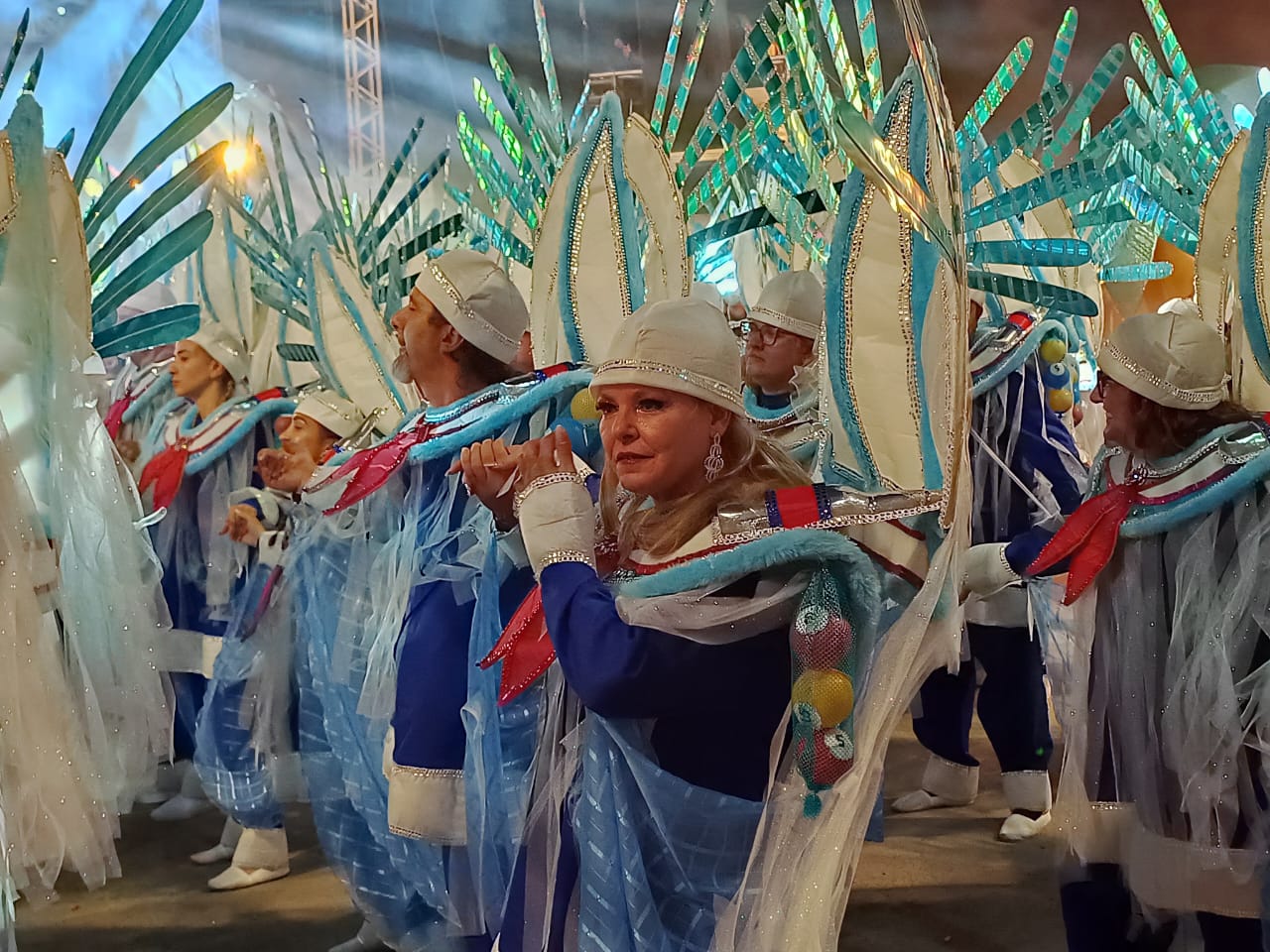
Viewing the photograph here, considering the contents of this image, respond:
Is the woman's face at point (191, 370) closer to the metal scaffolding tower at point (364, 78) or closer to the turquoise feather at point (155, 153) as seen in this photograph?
the turquoise feather at point (155, 153)

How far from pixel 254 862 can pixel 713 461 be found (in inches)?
93.1

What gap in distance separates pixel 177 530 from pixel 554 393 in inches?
81.4

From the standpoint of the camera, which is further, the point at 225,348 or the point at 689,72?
the point at 225,348

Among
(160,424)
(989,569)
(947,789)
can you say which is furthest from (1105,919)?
(160,424)

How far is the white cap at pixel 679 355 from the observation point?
147 centimetres

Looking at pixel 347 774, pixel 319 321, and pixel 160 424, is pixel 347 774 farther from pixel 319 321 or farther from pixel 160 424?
pixel 160 424

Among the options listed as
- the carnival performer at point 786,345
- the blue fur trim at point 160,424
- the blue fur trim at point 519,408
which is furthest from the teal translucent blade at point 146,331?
the blue fur trim at point 160,424

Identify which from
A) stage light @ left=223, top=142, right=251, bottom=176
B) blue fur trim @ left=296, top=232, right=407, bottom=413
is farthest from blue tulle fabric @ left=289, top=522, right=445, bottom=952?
stage light @ left=223, top=142, right=251, bottom=176

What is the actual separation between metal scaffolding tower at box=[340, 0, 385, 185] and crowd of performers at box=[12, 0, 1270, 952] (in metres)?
2.52

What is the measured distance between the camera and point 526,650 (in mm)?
1653

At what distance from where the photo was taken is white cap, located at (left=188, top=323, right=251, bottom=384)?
13.0 feet

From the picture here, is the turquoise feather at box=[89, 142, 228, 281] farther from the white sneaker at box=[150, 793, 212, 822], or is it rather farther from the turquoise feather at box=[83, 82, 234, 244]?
the white sneaker at box=[150, 793, 212, 822]

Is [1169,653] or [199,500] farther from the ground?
[199,500]

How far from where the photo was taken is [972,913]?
302 centimetres
